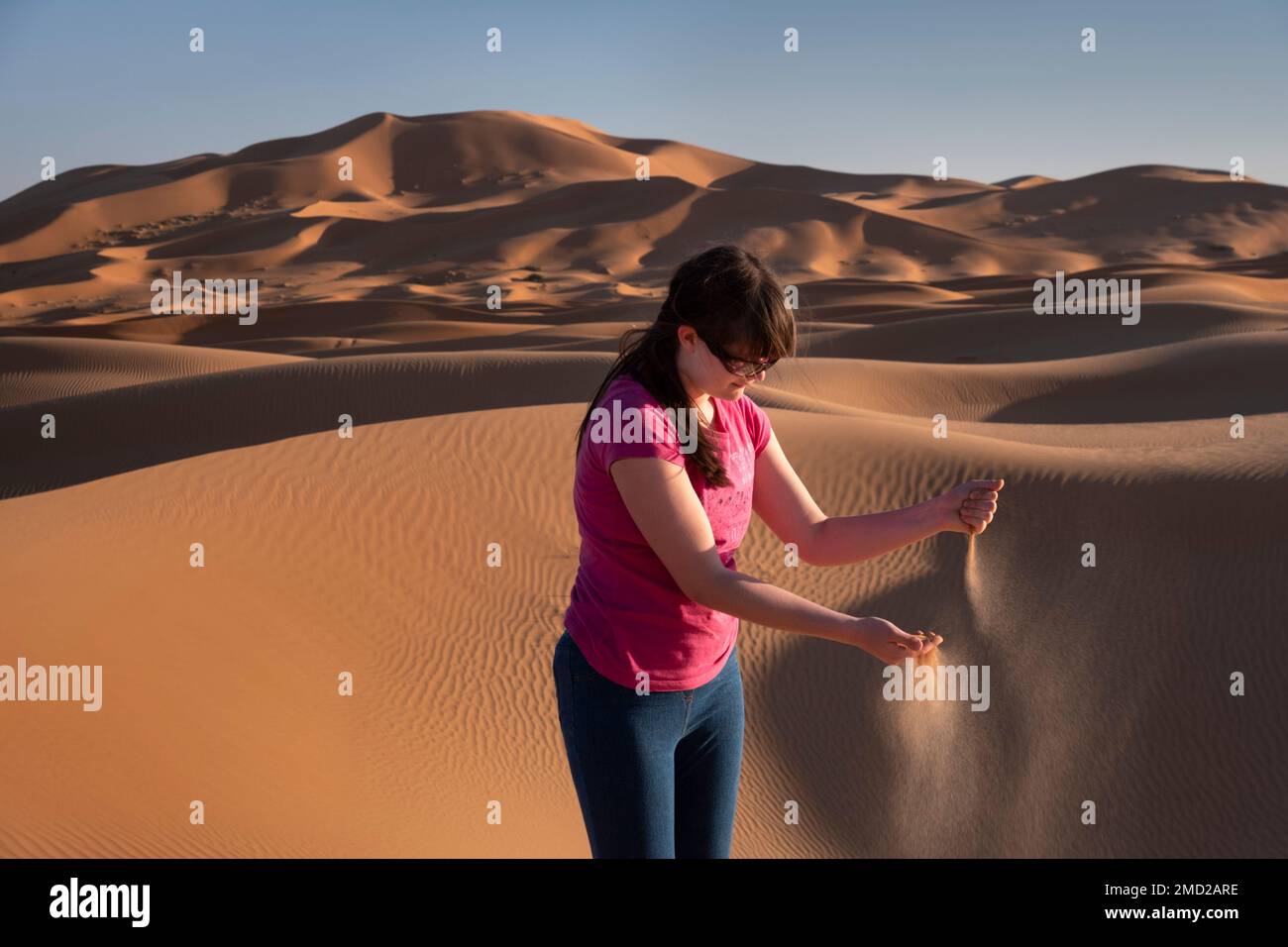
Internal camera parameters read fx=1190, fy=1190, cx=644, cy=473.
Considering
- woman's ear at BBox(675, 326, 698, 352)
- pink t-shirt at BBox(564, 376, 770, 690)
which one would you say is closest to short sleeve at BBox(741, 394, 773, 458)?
pink t-shirt at BBox(564, 376, 770, 690)

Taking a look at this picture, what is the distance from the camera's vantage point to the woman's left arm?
250cm

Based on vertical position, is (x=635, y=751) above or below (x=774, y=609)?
below

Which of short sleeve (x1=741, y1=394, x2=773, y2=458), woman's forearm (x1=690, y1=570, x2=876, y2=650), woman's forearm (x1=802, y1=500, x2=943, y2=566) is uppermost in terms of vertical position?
short sleeve (x1=741, y1=394, x2=773, y2=458)

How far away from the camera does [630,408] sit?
7.16 ft

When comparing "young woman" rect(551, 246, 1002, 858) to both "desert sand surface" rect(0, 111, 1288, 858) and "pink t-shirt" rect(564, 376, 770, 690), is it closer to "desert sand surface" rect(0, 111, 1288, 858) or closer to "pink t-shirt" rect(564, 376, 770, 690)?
"pink t-shirt" rect(564, 376, 770, 690)

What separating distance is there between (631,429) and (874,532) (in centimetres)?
66

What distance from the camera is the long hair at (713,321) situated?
222 cm

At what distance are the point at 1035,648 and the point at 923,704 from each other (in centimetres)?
69

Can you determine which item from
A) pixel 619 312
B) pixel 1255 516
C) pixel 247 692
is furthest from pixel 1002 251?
pixel 247 692

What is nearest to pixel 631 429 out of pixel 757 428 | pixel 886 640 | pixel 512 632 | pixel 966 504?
pixel 757 428

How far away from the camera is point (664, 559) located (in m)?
2.15

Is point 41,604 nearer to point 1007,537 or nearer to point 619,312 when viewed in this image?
point 1007,537

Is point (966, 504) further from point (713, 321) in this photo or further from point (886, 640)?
point (713, 321)

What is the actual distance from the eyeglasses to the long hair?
0.04ft
